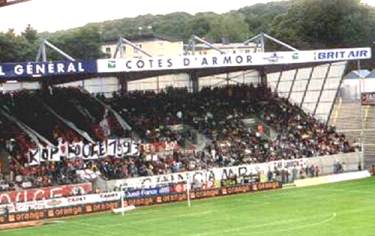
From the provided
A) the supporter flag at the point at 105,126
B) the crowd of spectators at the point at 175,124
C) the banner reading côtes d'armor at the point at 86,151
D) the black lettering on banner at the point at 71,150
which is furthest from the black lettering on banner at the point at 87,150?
the supporter flag at the point at 105,126

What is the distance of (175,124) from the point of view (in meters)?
53.6

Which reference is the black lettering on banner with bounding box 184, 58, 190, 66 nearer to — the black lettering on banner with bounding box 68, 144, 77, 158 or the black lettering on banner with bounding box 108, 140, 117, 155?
the black lettering on banner with bounding box 108, 140, 117, 155

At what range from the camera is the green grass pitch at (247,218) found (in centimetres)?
3186

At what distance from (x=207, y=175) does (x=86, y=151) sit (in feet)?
24.7

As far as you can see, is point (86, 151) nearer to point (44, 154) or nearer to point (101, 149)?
point (101, 149)

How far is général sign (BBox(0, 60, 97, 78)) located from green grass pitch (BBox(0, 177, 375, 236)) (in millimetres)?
8690

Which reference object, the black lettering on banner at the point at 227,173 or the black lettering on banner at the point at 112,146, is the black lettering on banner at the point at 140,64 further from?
the black lettering on banner at the point at 227,173

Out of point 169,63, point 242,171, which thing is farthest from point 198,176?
point 169,63

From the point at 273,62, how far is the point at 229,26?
108553 mm

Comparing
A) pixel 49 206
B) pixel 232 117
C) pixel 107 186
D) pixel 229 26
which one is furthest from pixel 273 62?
pixel 229 26

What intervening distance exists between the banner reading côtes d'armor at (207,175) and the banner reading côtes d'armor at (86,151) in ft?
7.98

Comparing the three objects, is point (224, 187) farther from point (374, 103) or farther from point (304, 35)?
point (304, 35)

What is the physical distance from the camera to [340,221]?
33.1 meters

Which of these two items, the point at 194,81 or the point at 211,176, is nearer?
the point at 211,176
